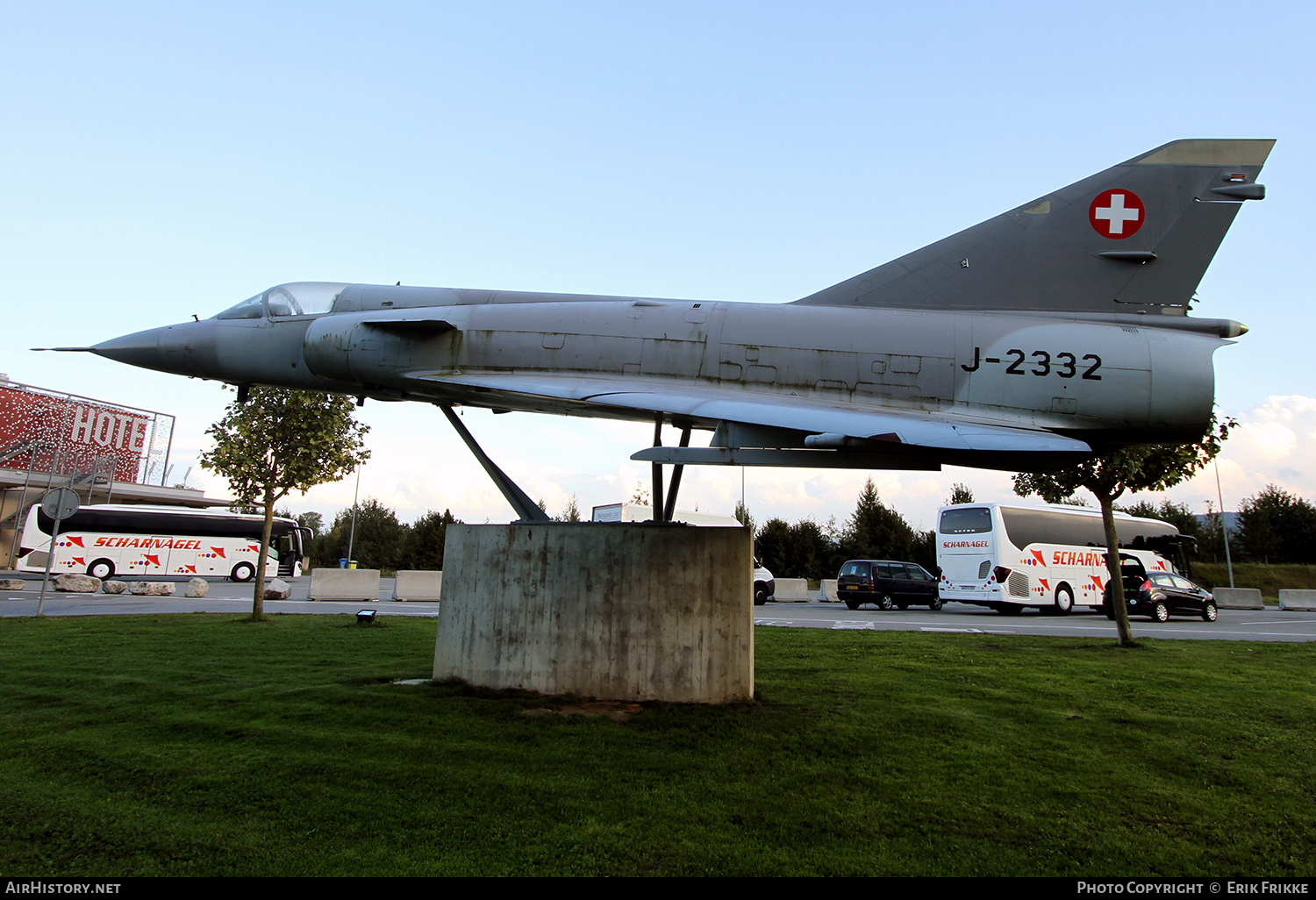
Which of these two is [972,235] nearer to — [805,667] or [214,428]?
[805,667]

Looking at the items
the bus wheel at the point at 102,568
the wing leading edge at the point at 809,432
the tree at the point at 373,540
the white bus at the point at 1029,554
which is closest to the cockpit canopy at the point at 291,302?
the wing leading edge at the point at 809,432

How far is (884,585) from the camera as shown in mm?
25672

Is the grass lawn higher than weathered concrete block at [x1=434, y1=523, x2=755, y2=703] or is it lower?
lower

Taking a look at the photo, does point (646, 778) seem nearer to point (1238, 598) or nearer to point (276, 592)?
point (276, 592)

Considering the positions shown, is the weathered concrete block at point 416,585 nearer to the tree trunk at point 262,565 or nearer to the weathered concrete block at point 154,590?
the weathered concrete block at point 154,590

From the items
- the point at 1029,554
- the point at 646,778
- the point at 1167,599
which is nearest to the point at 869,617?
the point at 1029,554

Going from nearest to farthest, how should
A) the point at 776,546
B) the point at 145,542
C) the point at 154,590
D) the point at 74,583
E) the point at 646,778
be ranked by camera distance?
the point at 646,778
the point at 74,583
the point at 154,590
the point at 145,542
the point at 776,546

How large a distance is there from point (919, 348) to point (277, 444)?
1313 centimetres

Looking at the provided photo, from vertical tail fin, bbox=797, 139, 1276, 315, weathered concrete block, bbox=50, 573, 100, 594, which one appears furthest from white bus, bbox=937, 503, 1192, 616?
weathered concrete block, bbox=50, 573, 100, 594

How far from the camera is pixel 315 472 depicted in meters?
15.4

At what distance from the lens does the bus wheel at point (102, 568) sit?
1250 inches

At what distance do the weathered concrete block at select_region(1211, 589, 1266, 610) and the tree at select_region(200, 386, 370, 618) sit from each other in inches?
1271

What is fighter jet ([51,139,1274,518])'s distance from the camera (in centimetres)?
630

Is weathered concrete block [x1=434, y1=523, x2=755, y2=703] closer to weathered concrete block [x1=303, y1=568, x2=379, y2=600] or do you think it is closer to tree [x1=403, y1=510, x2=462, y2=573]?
weathered concrete block [x1=303, y1=568, x2=379, y2=600]
